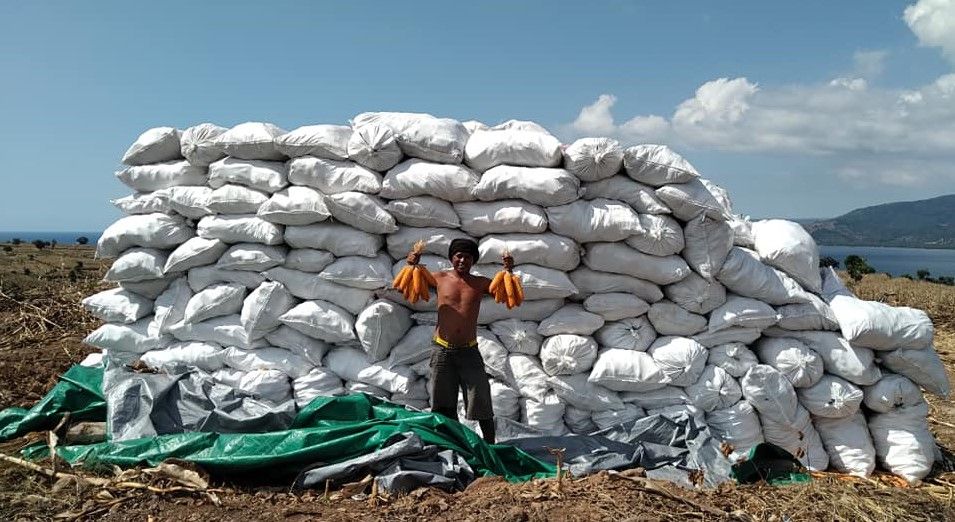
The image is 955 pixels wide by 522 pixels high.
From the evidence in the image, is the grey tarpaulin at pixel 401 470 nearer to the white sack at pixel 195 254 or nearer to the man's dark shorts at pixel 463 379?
the man's dark shorts at pixel 463 379

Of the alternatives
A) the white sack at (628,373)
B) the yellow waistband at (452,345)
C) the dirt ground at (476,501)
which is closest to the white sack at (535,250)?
the yellow waistband at (452,345)

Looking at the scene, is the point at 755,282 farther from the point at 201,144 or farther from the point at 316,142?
the point at 201,144

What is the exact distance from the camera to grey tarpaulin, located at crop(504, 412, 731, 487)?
387 cm

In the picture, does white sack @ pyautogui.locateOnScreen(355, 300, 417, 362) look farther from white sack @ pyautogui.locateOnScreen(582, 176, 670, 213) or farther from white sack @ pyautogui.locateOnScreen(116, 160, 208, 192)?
white sack @ pyautogui.locateOnScreen(116, 160, 208, 192)

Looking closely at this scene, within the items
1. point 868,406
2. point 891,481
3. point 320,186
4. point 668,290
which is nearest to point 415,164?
point 320,186

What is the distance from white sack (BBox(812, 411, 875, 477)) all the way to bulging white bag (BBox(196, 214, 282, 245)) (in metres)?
4.32

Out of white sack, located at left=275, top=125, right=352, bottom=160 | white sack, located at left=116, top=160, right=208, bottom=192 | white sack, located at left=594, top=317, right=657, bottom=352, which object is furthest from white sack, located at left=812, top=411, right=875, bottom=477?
white sack, located at left=116, top=160, right=208, bottom=192

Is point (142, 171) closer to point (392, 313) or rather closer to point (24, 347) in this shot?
point (392, 313)

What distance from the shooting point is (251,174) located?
4684mm

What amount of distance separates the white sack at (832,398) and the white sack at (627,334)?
46.7 inches

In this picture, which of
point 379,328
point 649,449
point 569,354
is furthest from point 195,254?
point 649,449

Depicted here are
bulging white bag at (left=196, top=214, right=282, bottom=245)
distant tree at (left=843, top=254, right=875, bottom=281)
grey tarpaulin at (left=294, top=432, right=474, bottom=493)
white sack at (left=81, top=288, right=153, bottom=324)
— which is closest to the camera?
grey tarpaulin at (left=294, top=432, right=474, bottom=493)

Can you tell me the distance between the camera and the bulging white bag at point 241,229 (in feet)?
15.0

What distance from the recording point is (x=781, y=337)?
4.50 meters
